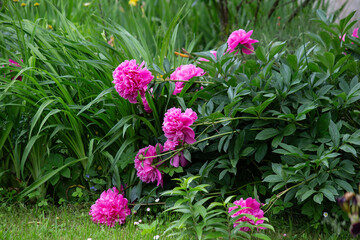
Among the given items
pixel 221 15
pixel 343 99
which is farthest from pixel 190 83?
pixel 221 15

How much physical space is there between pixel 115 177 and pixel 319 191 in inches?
44.1

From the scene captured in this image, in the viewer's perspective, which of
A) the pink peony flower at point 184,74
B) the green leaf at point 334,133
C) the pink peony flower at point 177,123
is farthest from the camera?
the pink peony flower at point 184,74

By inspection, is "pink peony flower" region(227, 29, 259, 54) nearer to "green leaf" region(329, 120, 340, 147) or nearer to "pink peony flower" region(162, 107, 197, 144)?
"pink peony flower" region(162, 107, 197, 144)

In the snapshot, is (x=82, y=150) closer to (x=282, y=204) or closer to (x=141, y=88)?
(x=141, y=88)

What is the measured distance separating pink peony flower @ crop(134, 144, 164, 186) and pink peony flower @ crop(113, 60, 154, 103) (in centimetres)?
31

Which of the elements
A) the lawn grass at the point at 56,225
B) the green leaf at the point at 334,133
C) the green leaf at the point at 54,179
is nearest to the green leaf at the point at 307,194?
the green leaf at the point at 334,133

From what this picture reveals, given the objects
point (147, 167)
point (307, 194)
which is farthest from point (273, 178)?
point (147, 167)

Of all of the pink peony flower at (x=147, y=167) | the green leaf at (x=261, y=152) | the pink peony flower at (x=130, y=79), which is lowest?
the pink peony flower at (x=147, y=167)

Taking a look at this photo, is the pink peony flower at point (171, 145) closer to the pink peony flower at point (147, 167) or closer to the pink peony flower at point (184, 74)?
the pink peony flower at point (147, 167)

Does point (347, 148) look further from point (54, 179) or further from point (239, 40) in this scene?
point (54, 179)

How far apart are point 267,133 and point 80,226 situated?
1078 mm

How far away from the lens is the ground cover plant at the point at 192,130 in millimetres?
1979

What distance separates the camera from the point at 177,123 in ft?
6.68

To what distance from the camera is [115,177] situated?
95.1 inches
